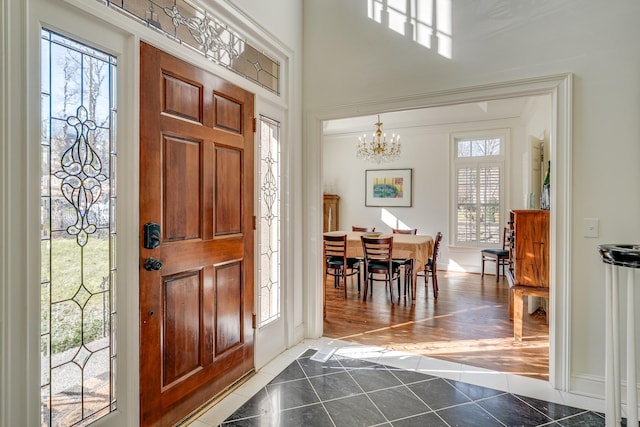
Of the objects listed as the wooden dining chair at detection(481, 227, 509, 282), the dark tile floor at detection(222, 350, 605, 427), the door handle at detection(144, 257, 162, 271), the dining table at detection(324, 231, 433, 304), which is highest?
the door handle at detection(144, 257, 162, 271)

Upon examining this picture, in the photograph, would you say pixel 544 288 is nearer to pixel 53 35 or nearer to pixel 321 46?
pixel 321 46

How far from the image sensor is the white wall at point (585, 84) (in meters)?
2.35

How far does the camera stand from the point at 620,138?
236 centimetres

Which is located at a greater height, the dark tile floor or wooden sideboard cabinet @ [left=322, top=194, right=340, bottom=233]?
wooden sideboard cabinet @ [left=322, top=194, right=340, bottom=233]

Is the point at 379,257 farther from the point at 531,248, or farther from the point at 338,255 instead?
the point at 531,248

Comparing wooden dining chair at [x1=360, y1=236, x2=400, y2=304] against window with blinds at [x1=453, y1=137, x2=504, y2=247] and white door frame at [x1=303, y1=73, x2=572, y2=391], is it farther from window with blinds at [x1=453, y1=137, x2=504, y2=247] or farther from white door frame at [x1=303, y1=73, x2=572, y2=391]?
window with blinds at [x1=453, y1=137, x2=504, y2=247]

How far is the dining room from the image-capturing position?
3.52 metres

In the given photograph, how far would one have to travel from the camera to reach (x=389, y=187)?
7598 mm

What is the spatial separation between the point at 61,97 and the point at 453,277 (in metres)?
6.30

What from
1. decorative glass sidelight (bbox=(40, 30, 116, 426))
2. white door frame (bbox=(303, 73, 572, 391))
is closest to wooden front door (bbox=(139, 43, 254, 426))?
decorative glass sidelight (bbox=(40, 30, 116, 426))

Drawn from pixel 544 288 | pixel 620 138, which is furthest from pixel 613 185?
pixel 544 288

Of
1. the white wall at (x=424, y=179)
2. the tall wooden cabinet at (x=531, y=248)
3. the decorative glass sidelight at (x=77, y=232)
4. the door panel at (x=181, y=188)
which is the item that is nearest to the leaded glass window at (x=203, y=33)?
the decorative glass sidelight at (x=77, y=232)

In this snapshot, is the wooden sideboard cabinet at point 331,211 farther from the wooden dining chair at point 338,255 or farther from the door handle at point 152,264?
the door handle at point 152,264

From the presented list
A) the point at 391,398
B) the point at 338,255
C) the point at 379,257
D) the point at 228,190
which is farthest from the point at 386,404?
the point at 338,255
